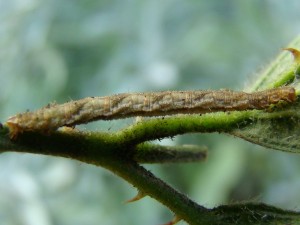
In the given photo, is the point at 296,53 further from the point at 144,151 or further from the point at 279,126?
the point at 144,151

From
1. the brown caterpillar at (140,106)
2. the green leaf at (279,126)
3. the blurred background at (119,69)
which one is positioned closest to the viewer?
the brown caterpillar at (140,106)

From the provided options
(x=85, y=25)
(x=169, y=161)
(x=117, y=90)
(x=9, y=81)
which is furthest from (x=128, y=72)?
(x=169, y=161)

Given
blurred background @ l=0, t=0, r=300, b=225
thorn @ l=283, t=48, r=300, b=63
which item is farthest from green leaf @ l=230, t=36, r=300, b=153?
blurred background @ l=0, t=0, r=300, b=225

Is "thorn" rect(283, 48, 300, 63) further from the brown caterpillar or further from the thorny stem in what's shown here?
the thorny stem

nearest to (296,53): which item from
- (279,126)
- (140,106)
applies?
(279,126)

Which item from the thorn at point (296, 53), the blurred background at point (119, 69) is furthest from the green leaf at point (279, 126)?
the blurred background at point (119, 69)

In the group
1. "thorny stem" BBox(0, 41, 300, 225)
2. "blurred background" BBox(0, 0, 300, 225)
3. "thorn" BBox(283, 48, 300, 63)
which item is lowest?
"thorny stem" BBox(0, 41, 300, 225)

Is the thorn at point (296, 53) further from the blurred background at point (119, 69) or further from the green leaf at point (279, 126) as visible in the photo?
the blurred background at point (119, 69)
